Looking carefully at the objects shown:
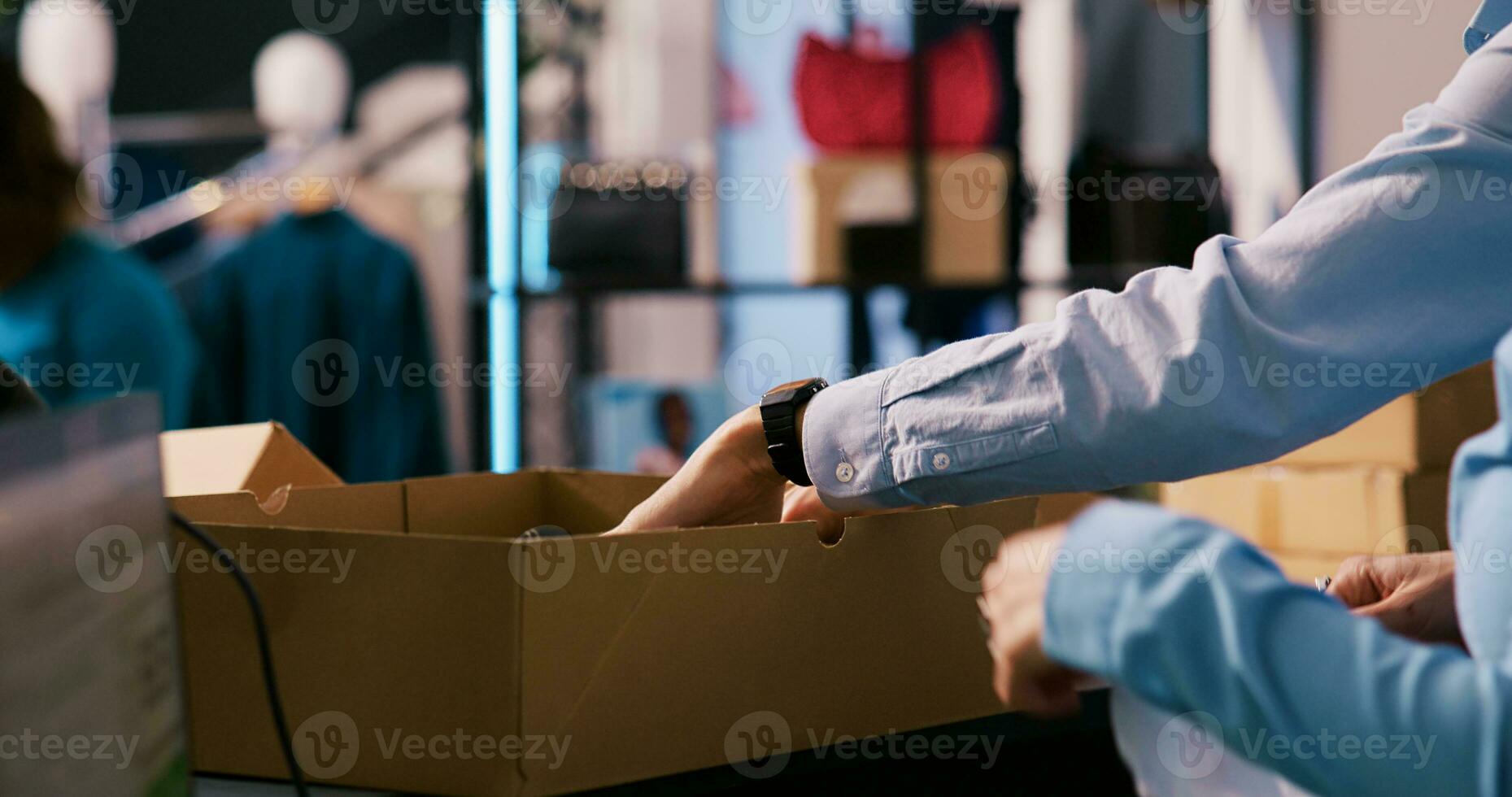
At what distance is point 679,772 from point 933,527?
22 cm

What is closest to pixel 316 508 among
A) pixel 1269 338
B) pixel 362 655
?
pixel 362 655

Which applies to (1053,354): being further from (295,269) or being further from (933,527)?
(295,269)

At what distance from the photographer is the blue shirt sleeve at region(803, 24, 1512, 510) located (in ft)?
2.51

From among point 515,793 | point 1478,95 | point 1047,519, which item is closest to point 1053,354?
→ point 1047,519

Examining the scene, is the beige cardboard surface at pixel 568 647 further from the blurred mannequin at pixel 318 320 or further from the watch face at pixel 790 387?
the blurred mannequin at pixel 318 320

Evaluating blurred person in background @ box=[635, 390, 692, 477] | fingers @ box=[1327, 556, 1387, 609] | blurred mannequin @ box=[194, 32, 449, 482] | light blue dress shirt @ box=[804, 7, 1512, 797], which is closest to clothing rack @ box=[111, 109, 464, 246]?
blurred mannequin @ box=[194, 32, 449, 482]

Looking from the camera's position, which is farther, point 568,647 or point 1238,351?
point 1238,351

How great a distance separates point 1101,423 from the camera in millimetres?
780

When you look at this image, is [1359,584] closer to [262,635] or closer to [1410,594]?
[1410,594]

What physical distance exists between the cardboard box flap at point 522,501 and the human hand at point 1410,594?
0.48m

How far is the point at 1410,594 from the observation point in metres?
0.76

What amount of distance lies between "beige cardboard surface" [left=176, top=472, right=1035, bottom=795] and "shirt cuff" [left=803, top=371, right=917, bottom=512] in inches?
2.1

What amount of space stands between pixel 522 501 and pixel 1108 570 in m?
0.62

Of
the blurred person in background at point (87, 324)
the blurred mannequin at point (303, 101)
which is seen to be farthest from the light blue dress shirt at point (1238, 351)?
the blurred mannequin at point (303, 101)
